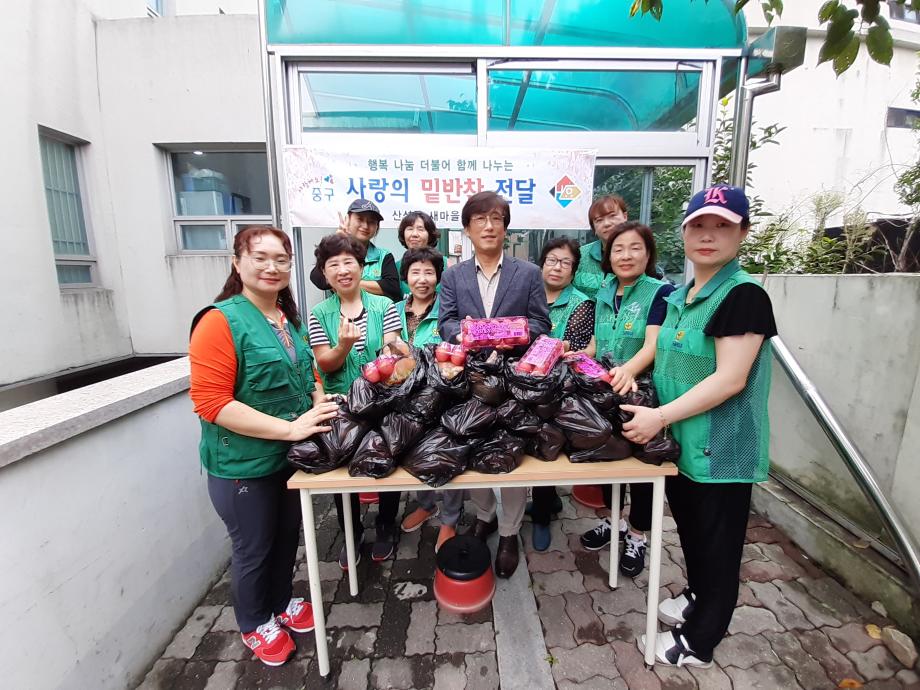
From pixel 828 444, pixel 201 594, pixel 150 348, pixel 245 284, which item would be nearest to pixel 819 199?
pixel 828 444

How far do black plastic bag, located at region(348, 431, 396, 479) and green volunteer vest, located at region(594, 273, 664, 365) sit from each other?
1205 millimetres

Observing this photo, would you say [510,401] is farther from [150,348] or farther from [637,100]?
[150,348]

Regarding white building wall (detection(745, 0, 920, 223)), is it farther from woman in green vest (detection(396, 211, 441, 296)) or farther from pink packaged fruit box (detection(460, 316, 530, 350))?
pink packaged fruit box (detection(460, 316, 530, 350))

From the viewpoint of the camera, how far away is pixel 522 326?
5.56 ft

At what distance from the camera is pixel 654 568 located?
5.50 feet

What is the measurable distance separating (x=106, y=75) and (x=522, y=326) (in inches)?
263

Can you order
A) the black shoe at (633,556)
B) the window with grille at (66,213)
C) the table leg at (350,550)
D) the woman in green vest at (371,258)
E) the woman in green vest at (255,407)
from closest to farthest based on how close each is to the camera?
1. the woman in green vest at (255,407)
2. the table leg at (350,550)
3. the black shoe at (633,556)
4. the woman in green vest at (371,258)
5. the window with grille at (66,213)

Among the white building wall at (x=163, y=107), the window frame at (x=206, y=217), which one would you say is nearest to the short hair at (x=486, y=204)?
the window frame at (x=206, y=217)

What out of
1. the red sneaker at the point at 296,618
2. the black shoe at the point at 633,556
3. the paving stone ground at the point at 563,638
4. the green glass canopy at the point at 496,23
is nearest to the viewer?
the paving stone ground at the point at 563,638

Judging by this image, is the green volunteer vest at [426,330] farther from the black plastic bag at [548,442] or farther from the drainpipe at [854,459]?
the drainpipe at [854,459]

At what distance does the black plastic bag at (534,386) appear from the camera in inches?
58.2

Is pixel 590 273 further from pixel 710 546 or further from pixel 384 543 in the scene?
pixel 384 543

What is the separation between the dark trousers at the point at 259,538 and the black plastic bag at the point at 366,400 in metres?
0.54

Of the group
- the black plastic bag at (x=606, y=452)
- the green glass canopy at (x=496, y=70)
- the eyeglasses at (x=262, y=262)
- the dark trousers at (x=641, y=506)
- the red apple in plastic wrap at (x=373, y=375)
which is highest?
the green glass canopy at (x=496, y=70)
